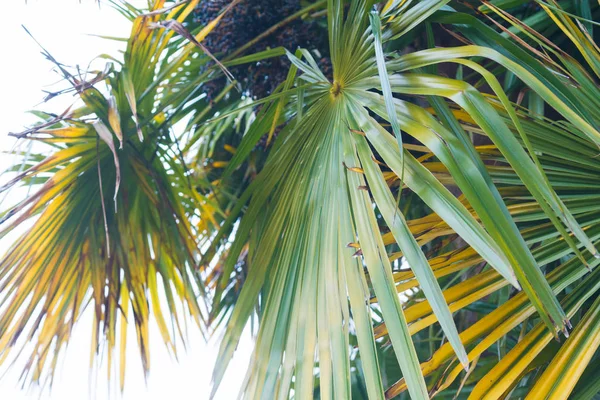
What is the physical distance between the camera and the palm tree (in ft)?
1.88

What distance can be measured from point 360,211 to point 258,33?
2.21 feet

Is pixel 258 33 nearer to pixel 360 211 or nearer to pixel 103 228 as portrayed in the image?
pixel 103 228

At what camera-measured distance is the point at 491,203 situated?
55 centimetres

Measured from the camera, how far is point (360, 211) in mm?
685

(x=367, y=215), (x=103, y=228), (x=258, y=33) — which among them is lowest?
(x=367, y=215)

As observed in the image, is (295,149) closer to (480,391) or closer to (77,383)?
(480,391)

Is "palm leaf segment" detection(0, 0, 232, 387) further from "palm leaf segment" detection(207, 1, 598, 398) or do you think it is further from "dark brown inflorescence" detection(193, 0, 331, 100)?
"palm leaf segment" detection(207, 1, 598, 398)

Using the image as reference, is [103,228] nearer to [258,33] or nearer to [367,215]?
[258,33]

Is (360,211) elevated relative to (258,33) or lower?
lower

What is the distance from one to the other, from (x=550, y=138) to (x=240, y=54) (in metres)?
0.70

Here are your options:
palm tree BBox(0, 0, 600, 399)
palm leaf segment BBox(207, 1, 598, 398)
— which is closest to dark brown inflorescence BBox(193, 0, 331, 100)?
palm tree BBox(0, 0, 600, 399)

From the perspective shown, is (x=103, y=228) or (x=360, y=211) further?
(x=103, y=228)

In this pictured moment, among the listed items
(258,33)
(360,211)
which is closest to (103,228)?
(258,33)

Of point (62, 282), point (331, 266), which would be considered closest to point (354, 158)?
point (331, 266)
